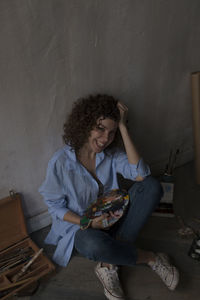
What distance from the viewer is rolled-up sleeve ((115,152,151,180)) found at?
1.25 metres

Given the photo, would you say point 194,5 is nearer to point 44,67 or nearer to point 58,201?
point 44,67

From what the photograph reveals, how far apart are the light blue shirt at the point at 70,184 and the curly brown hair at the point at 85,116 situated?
0.20 ft

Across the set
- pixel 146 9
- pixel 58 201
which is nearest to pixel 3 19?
pixel 146 9

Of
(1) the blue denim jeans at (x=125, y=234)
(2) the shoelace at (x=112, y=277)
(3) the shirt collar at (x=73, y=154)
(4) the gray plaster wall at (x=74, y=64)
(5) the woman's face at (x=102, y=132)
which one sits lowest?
(2) the shoelace at (x=112, y=277)

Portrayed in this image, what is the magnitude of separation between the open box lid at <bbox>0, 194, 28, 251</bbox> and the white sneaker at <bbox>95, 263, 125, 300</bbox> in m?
0.47

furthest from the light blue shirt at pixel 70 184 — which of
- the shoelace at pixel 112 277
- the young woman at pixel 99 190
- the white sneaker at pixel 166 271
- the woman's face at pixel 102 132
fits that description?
the white sneaker at pixel 166 271

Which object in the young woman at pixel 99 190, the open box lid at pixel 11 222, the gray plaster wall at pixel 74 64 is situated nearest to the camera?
the gray plaster wall at pixel 74 64

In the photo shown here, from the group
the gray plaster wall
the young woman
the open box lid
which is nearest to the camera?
the gray plaster wall

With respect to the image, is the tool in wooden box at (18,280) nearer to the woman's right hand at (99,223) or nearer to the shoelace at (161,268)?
the woman's right hand at (99,223)

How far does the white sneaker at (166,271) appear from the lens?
1198mm

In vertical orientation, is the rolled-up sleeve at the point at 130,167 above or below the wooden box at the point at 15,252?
above

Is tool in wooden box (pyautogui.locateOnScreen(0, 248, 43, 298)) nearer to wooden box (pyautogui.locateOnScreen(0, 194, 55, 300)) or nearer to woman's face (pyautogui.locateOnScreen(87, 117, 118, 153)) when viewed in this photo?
wooden box (pyautogui.locateOnScreen(0, 194, 55, 300))

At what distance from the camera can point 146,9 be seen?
1264 mm

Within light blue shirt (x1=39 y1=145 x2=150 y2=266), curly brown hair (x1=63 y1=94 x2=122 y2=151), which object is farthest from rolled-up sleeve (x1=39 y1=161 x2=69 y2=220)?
curly brown hair (x1=63 y1=94 x2=122 y2=151)
